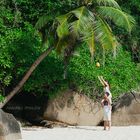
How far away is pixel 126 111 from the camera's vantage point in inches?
832

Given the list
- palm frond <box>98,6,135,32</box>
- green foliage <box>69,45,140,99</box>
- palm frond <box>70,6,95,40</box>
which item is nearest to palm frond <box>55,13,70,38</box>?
palm frond <box>70,6,95,40</box>

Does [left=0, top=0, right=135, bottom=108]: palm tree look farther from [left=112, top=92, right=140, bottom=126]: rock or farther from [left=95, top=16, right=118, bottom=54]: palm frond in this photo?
[left=112, top=92, right=140, bottom=126]: rock

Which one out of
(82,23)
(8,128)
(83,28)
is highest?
(82,23)

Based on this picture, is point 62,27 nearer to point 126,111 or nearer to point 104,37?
point 104,37

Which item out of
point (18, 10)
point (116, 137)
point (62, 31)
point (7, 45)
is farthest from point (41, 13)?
point (116, 137)

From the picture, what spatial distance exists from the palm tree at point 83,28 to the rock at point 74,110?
187 centimetres

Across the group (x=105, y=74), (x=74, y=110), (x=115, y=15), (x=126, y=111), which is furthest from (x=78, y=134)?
(x=105, y=74)

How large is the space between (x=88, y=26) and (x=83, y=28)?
0.25 m

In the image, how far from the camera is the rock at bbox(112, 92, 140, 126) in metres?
21.0

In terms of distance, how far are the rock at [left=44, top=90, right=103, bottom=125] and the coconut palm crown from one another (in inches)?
106

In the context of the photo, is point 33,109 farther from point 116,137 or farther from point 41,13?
point 116,137

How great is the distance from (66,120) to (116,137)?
4535 mm

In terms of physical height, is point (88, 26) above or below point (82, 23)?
below

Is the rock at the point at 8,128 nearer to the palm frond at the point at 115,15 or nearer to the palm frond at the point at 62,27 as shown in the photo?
the palm frond at the point at 62,27
